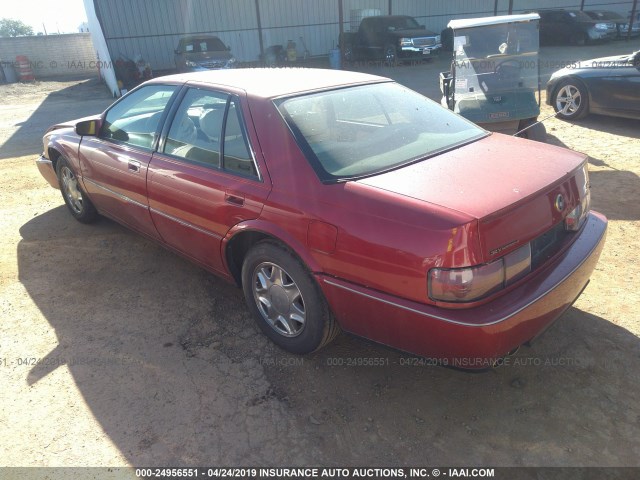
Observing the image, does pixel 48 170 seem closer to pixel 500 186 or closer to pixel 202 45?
pixel 500 186

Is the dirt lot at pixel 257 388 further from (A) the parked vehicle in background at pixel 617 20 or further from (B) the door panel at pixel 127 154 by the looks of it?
(A) the parked vehicle in background at pixel 617 20

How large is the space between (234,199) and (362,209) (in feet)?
3.05

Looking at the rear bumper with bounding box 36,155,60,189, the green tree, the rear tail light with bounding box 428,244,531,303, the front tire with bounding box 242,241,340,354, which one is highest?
the green tree

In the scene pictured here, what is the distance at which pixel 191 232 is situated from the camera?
334 centimetres

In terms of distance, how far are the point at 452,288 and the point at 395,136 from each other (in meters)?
1.19

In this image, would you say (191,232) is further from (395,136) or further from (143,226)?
(395,136)

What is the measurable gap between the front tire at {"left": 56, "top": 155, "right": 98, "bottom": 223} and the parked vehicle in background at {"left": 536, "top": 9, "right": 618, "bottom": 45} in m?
22.1

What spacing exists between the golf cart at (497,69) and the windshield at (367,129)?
3670mm

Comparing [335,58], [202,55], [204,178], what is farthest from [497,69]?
[335,58]

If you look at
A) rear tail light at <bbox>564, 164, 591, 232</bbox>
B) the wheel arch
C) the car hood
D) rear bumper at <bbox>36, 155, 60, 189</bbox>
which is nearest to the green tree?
rear bumper at <bbox>36, 155, 60, 189</bbox>

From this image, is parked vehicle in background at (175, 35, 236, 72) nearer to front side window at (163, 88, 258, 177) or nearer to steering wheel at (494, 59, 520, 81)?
steering wheel at (494, 59, 520, 81)

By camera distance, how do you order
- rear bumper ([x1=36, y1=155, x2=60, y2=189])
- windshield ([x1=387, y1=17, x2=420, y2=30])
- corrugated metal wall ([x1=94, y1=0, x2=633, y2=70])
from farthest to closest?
corrugated metal wall ([x1=94, y1=0, x2=633, y2=70])
windshield ([x1=387, y1=17, x2=420, y2=30])
rear bumper ([x1=36, y1=155, x2=60, y2=189])

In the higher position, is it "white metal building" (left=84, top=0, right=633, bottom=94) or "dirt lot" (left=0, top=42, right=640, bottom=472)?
"white metal building" (left=84, top=0, right=633, bottom=94)

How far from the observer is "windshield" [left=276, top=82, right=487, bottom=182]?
8.59 ft
